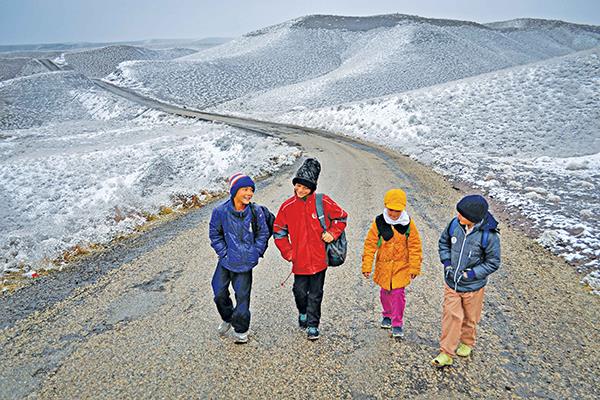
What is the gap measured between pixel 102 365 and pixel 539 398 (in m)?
4.61

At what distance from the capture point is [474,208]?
4.14m

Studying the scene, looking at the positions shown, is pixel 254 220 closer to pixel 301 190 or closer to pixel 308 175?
pixel 301 190

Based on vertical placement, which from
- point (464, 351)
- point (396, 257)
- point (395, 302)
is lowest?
point (464, 351)

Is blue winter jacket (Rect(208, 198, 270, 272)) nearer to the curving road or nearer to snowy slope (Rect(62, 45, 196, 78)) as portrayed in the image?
the curving road

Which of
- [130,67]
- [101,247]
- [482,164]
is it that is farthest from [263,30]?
[101,247]

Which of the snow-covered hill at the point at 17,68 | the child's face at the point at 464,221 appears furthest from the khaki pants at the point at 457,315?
the snow-covered hill at the point at 17,68

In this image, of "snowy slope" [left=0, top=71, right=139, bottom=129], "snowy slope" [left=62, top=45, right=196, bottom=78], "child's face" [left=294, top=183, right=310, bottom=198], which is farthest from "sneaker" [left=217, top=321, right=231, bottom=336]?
"snowy slope" [left=62, top=45, right=196, bottom=78]

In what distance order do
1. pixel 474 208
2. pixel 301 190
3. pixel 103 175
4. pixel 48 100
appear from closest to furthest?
pixel 474 208
pixel 301 190
pixel 103 175
pixel 48 100

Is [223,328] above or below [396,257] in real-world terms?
below

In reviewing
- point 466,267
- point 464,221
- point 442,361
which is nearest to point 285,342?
point 442,361

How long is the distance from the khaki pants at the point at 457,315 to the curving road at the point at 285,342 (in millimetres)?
249

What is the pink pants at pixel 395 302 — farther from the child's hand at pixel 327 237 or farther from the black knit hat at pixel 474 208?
the black knit hat at pixel 474 208

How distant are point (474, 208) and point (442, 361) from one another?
173cm

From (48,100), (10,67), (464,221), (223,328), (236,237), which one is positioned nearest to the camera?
(464,221)
